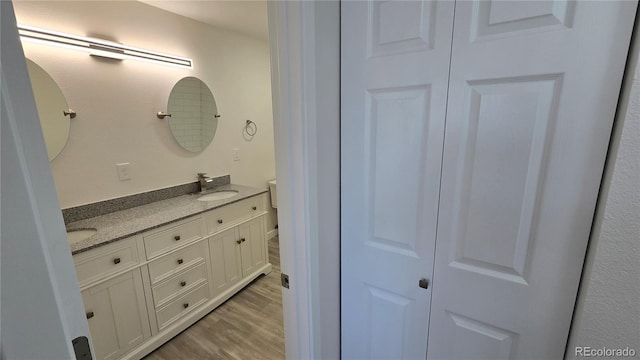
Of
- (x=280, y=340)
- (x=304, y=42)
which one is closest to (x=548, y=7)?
(x=304, y=42)

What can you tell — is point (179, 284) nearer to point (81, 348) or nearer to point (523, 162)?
point (81, 348)

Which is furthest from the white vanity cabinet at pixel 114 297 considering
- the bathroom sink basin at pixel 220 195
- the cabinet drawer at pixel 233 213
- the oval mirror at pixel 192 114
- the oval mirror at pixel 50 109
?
the oval mirror at pixel 192 114

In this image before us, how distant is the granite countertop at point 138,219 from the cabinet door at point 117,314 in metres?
0.25

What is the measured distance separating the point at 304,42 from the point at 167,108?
1.82m

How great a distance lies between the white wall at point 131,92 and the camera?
5.20 ft

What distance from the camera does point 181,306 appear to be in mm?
1882

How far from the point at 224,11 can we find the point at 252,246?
202 centimetres

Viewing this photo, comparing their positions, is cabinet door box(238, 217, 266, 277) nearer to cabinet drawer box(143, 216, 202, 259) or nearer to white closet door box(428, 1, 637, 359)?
cabinet drawer box(143, 216, 202, 259)

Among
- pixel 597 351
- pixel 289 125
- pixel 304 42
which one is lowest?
pixel 597 351

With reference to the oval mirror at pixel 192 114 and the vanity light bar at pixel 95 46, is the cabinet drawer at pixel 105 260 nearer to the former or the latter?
the oval mirror at pixel 192 114

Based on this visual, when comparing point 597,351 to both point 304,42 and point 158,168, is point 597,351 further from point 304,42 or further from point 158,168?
point 158,168

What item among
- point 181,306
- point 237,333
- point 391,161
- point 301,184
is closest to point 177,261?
point 181,306

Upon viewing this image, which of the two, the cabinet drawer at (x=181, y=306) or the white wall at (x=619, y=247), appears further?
the cabinet drawer at (x=181, y=306)

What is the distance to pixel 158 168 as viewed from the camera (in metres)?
2.09
